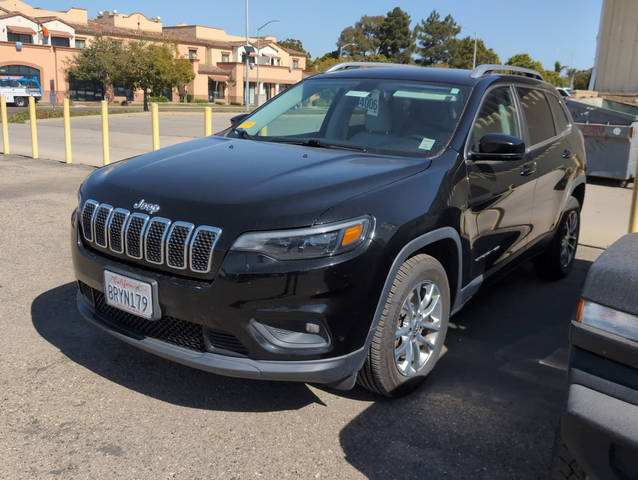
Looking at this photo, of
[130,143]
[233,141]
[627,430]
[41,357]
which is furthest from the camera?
[130,143]

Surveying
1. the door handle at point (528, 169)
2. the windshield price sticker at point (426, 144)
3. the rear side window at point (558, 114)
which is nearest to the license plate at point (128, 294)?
the windshield price sticker at point (426, 144)

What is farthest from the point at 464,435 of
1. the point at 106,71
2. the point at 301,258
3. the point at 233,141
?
the point at 106,71

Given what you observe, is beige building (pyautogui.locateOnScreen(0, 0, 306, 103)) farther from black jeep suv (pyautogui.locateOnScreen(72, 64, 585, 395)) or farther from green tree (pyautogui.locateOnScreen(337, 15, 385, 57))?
black jeep suv (pyautogui.locateOnScreen(72, 64, 585, 395))

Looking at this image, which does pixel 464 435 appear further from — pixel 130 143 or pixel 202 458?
pixel 130 143

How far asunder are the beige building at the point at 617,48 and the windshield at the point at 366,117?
15643 millimetres

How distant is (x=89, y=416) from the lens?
3.13 m

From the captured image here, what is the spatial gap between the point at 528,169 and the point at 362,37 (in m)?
99.8

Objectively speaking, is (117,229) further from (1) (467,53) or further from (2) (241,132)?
(1) (467,53)

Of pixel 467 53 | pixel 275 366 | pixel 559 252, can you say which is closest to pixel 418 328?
pixel 275 366

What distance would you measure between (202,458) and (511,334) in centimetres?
240

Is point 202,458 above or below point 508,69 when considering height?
below

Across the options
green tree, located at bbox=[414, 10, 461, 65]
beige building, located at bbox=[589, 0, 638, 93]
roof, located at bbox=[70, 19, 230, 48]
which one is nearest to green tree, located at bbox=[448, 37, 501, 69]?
green tree, located at bbox=[414, 10, 461, 65]

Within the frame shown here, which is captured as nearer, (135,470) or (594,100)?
(135,470)

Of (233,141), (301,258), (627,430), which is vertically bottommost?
(627,430)
